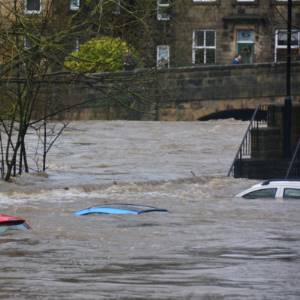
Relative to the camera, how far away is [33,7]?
30641 mm

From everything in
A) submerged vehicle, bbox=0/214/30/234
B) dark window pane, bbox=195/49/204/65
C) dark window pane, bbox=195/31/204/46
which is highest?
dark window pane, bbox=195/31/204/46

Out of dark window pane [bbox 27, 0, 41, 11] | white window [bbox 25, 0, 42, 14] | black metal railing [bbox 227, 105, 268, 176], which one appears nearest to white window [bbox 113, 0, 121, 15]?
white window [bbox 25, 0, 42, 14]

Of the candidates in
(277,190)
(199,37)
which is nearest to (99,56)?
(277,190)

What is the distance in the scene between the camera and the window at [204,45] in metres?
67.4

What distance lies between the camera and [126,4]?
2734 centimetres

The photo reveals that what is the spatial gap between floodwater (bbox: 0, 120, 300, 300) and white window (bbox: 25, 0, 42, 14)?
12.1 ft

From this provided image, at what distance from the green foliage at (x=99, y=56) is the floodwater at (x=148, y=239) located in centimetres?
265

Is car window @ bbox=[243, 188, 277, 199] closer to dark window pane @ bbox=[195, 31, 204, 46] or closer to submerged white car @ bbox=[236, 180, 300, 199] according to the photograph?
submerged white car @ bbox=[236, 180, 300, 199]

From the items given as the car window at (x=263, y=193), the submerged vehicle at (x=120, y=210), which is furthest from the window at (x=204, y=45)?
the submerged vehicle at (x=120, y=210)

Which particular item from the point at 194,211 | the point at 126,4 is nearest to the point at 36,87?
the point at 126,4

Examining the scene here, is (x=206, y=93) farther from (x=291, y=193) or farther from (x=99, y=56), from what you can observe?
(x=291, y=193)

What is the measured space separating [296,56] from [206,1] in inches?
295

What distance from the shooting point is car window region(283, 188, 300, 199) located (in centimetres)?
2483

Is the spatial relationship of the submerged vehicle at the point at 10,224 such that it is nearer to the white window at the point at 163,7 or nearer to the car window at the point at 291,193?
the car window at the point at 291,193
